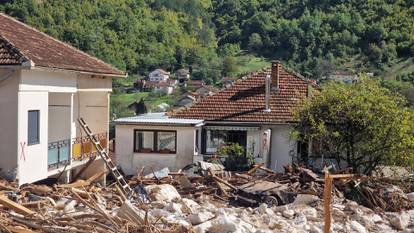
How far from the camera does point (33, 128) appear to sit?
21.9 meters

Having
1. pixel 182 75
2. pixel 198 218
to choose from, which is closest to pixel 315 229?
pixel 198 218

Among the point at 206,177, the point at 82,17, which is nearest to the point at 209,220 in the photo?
the point at 206,177

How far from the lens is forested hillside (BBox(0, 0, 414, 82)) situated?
84.2 metres

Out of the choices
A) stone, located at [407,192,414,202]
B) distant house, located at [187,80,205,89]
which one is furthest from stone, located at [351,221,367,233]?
distant house, located at [187,80,205,89]

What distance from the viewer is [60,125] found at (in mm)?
25219

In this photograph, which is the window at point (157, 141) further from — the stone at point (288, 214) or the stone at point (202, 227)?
the stone at point (202, 227)

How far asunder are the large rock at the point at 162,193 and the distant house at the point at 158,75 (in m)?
73.4

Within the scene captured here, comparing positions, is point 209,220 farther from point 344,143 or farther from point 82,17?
point 82,17

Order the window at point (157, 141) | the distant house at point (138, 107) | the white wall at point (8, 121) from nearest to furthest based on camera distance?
1. the white wall at point (8, 121)
2. the window at point (157, 141)
3. the distant house at point (138, 107)

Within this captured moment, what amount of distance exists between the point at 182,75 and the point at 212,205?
90.1 meters

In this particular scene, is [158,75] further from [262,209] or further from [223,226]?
[223,226]

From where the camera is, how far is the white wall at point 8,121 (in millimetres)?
20234

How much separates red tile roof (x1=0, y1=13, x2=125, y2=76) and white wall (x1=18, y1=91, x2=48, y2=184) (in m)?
1.08

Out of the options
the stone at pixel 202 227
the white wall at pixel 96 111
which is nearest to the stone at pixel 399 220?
the stone at pixel 202 227
